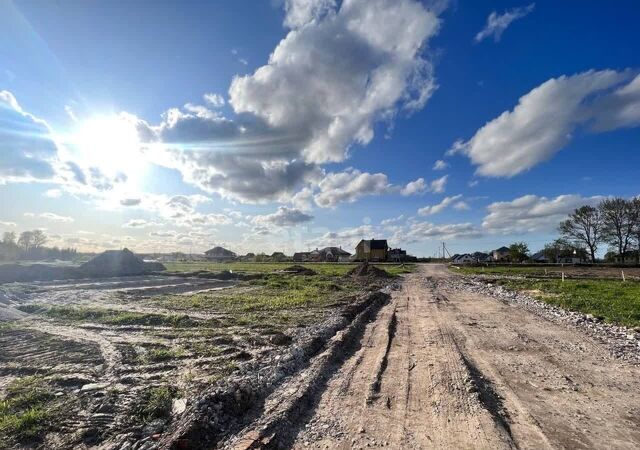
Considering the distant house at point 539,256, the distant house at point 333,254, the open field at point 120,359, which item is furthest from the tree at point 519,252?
the open field at point 120,359

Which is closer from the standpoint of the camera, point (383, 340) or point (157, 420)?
point (157, 420)

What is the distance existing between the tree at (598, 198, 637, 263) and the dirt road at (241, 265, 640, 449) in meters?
73.3

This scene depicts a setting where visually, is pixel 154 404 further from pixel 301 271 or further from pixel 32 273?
pixel 301 271

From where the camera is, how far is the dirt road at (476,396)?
5039mm

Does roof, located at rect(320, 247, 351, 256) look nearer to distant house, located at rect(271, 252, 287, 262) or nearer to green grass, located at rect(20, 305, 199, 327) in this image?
distant house, located at rect(271, 252, 287, 262)

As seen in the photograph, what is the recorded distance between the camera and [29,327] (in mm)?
13797

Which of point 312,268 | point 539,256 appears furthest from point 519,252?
point 312,268

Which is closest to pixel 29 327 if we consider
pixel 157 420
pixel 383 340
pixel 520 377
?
pixel 157 420

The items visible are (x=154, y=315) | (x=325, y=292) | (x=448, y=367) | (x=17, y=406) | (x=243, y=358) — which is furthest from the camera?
(x=325, y=292)

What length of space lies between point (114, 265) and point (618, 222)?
87.8m

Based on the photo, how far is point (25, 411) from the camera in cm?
604

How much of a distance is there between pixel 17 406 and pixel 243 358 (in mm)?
4475

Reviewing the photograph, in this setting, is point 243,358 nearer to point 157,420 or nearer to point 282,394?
point 282,394

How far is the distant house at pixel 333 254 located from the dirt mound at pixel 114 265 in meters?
77.6
